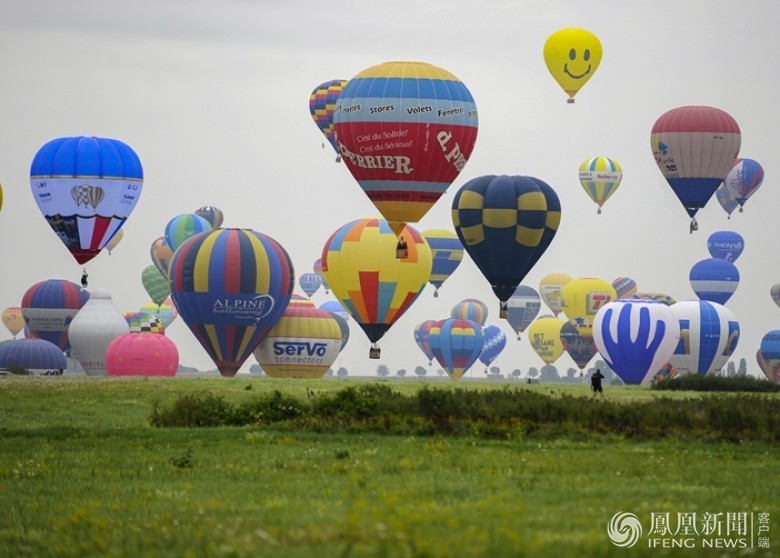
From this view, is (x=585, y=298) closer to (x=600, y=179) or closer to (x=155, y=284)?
(x=600, y=179)

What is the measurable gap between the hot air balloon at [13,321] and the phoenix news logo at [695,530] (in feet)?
483

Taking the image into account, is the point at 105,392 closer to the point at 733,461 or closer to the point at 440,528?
the point at 733,461

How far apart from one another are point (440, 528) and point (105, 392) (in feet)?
112

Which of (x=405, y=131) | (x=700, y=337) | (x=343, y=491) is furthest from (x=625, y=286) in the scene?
(x=343, y=491)

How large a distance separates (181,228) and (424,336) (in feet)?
94.0

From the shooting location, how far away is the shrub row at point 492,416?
40.9 meters

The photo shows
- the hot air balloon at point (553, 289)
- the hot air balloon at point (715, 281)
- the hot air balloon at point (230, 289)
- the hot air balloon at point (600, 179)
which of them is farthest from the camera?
the hot air balloon at point (553, 289)

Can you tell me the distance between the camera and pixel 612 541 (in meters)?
22.9

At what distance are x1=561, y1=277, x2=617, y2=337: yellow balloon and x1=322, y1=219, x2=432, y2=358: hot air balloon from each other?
3252 cm

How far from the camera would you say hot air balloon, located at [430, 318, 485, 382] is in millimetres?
115875

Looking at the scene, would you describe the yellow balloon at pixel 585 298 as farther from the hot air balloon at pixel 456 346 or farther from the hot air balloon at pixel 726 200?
the hot air balloon at pixel 726 200

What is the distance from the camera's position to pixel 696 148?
9156 centimetres

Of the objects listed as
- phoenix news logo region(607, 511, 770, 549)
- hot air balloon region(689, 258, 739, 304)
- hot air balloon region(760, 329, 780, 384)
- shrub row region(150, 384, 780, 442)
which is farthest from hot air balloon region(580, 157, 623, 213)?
phoenix news logo region(607, 511, 770, 549)

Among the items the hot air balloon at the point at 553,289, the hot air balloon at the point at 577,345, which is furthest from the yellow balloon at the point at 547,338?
the hot air balloon at the point at 577,345
